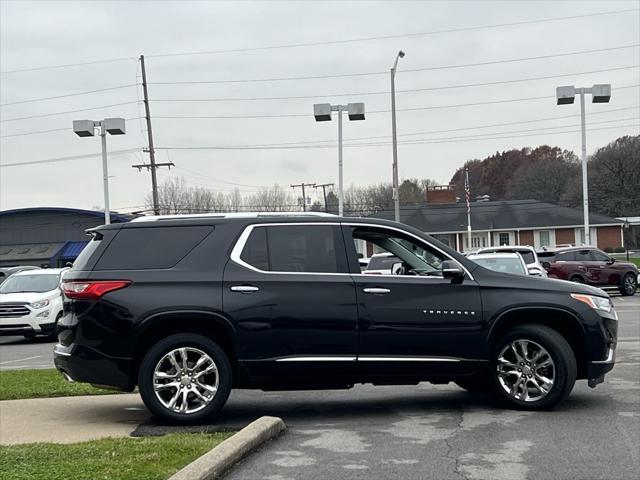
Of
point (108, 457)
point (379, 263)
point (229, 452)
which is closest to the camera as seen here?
point (229, 452)

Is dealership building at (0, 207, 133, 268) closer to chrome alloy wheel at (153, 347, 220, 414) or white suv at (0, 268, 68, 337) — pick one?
white suv at (0, 268, 68, 337)

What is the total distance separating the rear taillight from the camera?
24.2 ft

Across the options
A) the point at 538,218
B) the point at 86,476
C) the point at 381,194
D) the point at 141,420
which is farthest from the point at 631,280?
the point at 381,194

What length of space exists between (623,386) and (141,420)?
5.58 metres

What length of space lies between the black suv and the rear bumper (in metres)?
0.01

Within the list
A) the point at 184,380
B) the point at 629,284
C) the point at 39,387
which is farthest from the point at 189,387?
the point at 629,284

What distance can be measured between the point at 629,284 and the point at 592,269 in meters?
1.57

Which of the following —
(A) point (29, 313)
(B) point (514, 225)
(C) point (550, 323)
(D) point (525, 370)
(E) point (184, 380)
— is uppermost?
(B) point (514, 225)

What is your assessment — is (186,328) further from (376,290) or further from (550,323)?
(550,323)

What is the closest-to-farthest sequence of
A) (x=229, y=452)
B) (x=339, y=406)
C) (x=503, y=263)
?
(x=229, y=452), (x=339, y=406), (x=503, y=263)

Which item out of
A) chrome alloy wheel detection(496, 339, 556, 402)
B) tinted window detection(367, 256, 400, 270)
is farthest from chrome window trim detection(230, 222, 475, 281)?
tinted window detection(367, 256, 400, 270)

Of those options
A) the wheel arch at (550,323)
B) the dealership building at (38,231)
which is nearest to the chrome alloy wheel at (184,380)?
the wheel arch at (550,323)

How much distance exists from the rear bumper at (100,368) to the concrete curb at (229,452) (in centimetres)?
147

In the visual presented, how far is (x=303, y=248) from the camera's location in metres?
7.67
